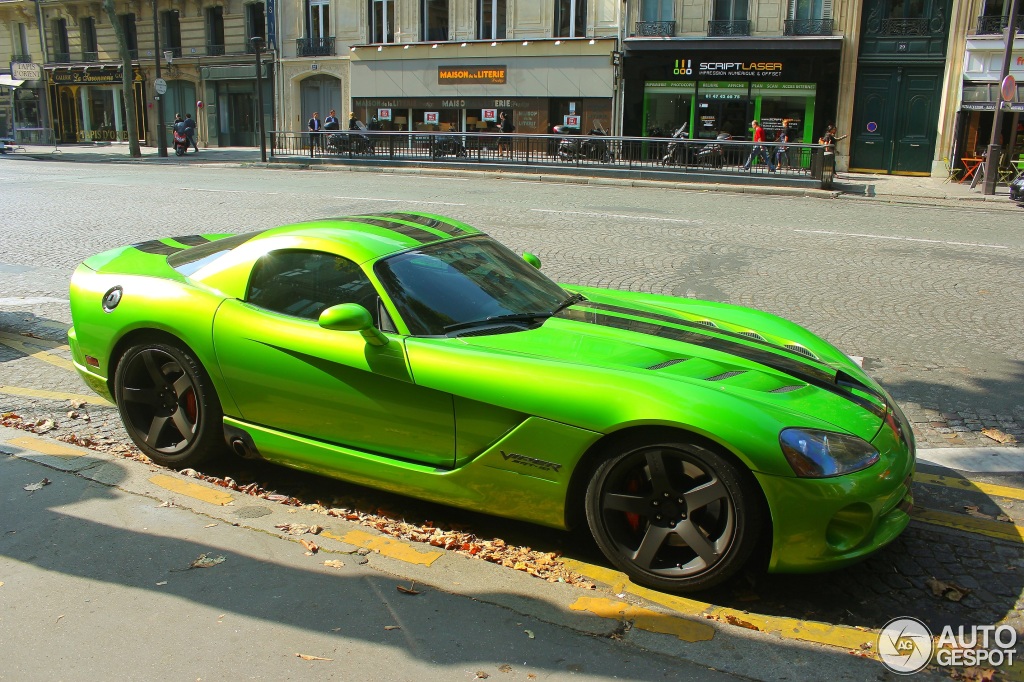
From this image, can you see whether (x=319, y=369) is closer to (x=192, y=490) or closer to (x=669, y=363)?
(x=192, y=490)

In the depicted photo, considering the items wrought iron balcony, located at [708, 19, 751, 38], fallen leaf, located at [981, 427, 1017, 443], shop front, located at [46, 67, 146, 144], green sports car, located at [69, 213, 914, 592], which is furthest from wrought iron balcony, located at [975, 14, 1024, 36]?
shop front, located at [46, 67, 146, 144]

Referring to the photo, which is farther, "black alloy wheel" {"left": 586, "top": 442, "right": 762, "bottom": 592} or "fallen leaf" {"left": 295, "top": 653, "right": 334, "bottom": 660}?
"black alloy wheel" {"left": 586, "top": 442, "right": 762, "bottom": 592}

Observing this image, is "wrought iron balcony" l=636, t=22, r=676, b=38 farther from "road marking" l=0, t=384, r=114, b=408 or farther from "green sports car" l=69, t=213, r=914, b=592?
"road marking" l=0, t=384, r=114, b=408

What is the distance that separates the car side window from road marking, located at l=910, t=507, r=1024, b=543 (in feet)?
9.17

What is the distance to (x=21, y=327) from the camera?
7453mm

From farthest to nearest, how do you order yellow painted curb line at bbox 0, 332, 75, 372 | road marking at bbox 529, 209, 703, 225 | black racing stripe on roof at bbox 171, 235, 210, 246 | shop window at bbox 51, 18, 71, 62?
shop window at bbox 51, 18, 71, 62 → road marking at bbox 529, 209, 703, 225 → yellow painted curb line at bbox 0, 332, 75, 372 → black racing stripe on roof at bbox 171, 235, 210, 246

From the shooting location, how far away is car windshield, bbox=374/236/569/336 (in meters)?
4.00

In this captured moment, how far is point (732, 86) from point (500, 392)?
28643 mm

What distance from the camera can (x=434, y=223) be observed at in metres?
4.89

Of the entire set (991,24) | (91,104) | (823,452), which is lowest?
(823,452)

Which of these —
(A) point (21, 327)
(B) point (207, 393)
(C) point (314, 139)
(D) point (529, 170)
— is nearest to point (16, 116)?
(C) point (314, 139)

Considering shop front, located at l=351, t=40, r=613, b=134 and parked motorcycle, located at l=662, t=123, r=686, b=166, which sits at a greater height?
shop front, located at l=351, t=40, r=613, b=134

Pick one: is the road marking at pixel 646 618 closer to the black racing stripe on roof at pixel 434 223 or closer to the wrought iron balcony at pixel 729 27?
the black racing stripe on roof at pixel 434 223

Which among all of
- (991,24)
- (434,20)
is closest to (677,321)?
(991,24)
